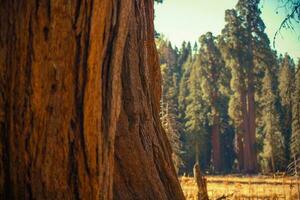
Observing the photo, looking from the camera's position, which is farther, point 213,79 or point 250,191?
point 213,79

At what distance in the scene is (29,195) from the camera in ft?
11.3

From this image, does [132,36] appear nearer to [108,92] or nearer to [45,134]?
[108,92]

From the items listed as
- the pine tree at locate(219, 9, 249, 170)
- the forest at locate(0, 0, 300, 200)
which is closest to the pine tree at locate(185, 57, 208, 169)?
the pine tree at locate(219, 9, 249, 170)

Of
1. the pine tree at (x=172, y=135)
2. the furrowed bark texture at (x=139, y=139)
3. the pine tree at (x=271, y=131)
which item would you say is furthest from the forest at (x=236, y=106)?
the furrowed bark texture at (x=139, y=139)

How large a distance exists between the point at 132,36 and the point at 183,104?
47128mm

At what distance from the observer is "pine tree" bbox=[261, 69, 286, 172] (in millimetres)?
43219

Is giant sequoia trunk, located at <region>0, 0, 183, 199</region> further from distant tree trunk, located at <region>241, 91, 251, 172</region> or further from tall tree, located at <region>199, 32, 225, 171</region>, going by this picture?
tall tree, located at <region>199, 32, 225, 171</region>

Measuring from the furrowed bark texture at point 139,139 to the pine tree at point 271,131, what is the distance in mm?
38639

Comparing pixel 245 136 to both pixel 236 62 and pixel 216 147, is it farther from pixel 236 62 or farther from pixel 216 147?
pixel 236 62

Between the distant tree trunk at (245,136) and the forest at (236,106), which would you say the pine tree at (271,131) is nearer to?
the forest at (236,106)

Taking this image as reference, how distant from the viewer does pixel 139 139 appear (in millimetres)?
4520

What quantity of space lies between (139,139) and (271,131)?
41.1 metres

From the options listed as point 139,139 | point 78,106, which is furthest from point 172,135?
point 78,106

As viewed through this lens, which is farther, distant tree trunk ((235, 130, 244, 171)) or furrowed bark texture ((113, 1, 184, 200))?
distant tree trunk ((235, 130, 244, 171))
